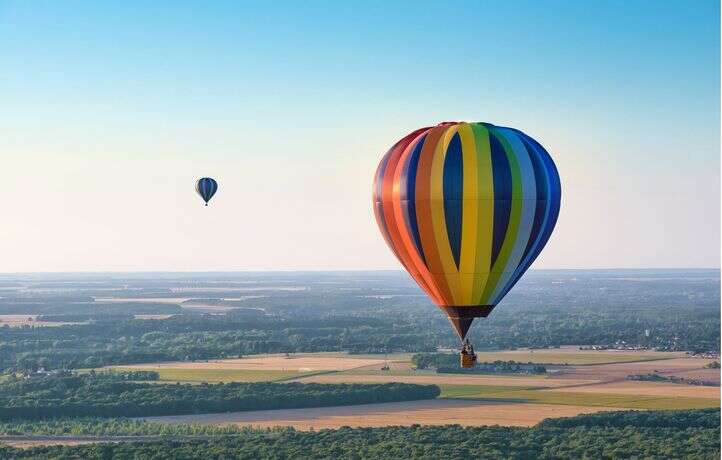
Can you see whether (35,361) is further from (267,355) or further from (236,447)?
(236,447)

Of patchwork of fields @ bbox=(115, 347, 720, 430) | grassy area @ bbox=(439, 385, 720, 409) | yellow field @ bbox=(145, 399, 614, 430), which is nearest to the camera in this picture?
yellow field @ bbox=(145, 399, 614, 430)

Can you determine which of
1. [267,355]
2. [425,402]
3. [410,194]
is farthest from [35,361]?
[410,194]

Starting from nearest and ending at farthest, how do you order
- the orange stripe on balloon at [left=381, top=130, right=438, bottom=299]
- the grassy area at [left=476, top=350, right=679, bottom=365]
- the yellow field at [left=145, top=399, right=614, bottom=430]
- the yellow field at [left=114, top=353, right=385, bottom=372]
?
the orange stripe on balloon at [left=381, top=130, right=438, bottom=299] < the yellow field at [left=145, top=399, right=614, bottom=430] < the yellow field at [left=114, top=353, right=385, bottom=372] < the grassy area at [left=476, top=350, right=679, bottom=365]

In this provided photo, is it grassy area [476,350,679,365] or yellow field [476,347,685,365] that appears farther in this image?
yellow field [476,347,685,365]

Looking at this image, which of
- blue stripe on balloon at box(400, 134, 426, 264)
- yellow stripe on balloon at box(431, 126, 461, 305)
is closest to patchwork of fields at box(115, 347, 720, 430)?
yellow stripe on balloon at box(431, 126, 461, 305)

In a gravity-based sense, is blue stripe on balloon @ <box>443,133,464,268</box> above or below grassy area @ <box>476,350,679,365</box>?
above

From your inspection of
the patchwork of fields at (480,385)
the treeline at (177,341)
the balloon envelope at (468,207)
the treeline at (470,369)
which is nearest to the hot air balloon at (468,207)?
the balloon envelope at (468,207)

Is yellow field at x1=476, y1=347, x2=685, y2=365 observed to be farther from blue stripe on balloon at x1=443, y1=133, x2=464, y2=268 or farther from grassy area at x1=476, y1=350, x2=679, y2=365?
blue stripe on balloon at x1=443, y1=133, x2=464, y2=268

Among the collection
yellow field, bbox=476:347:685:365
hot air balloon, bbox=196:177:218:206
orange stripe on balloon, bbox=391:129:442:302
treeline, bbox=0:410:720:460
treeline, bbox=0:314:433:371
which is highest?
hot air balloon, bbox=196:177:218:206

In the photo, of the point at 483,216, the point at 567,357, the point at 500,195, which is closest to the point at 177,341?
the point at 567,357
